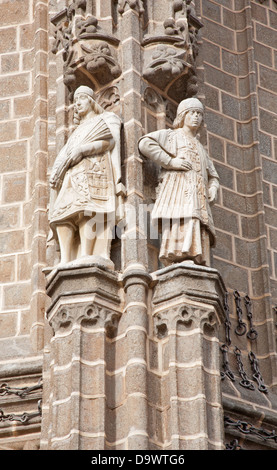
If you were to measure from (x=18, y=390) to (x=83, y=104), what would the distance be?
9.68 feet

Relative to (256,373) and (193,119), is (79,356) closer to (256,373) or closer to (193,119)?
(256,373)

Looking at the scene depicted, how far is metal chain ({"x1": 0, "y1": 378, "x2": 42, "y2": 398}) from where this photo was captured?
15219 millimetres

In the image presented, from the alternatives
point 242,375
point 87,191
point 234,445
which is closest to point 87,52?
point 87,191

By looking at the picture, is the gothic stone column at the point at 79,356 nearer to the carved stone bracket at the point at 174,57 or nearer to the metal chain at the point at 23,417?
the metal chain at the point at 23,417

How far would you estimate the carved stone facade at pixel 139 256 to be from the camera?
45.8 ft

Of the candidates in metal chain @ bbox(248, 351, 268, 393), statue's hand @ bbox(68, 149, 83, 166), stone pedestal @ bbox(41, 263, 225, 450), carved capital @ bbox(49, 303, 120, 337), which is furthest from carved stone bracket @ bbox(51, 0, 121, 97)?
metal chain @ bbox(248, 351, 268, 393)

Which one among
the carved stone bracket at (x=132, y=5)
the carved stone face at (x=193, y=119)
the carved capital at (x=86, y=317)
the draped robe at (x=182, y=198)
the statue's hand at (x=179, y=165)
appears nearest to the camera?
the carved capital at (x=86, y=317)

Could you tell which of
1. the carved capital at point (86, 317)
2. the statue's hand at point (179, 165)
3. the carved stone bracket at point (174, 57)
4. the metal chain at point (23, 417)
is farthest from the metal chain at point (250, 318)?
the metal chain at point (23, 417)

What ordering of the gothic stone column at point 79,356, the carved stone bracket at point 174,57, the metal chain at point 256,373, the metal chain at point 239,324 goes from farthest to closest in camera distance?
the metal chain at point 239,324
the carved stone bracket at point 174,57
the metal chain at point 256,373
the gothic stone column at point 79,356

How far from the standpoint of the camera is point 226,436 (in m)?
15.1

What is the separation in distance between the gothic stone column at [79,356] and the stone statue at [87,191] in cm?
34

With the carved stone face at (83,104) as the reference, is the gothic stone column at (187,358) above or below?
below
